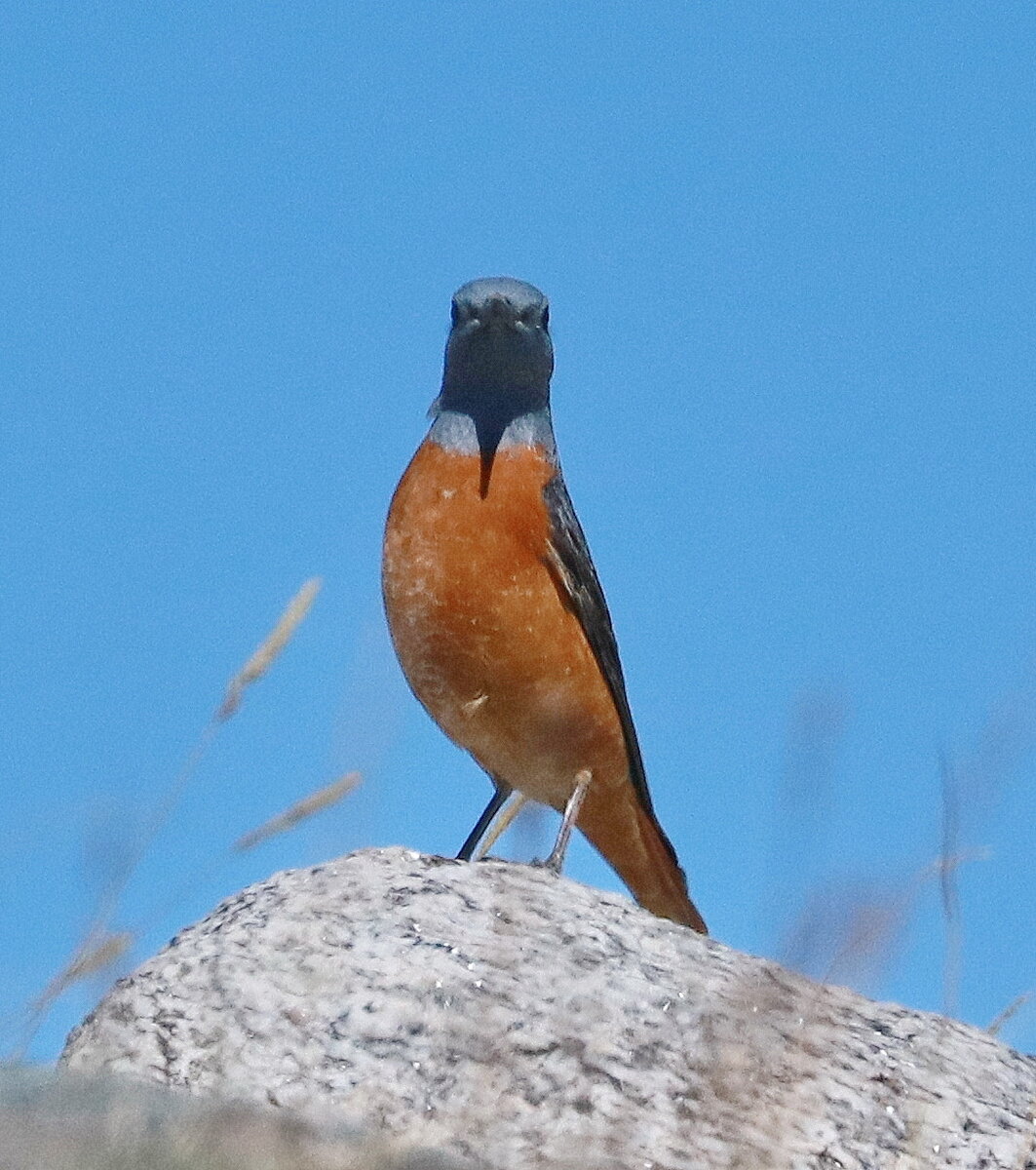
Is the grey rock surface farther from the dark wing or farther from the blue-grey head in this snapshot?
the blue-grey head

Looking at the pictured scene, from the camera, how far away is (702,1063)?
5250mm

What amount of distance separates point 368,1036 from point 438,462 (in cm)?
341

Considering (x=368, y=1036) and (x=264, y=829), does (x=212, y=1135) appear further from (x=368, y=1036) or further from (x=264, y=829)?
(x=368, y=1036)

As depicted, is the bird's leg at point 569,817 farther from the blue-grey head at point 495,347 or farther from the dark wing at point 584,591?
the blue-grey head at point 495,347

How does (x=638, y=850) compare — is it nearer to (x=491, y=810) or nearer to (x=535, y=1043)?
(x=491, y=810)

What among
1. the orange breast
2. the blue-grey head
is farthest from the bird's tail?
the blue-grey head

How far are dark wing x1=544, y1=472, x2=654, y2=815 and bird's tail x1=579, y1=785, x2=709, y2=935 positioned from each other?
158 mm

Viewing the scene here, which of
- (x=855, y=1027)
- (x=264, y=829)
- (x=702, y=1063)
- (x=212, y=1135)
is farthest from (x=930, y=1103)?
(x=212, y=1135)

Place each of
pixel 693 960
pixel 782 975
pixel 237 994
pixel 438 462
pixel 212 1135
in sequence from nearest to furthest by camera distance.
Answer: pixel 212 1135, pixel 782 975, pixel 237 994, pixel 693 960, pixel 438 462

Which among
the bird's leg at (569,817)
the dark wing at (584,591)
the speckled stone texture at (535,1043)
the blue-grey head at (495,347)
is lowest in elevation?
the speckled stone texture at (535,1043)

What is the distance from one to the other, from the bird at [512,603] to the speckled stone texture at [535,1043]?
68.9 inches

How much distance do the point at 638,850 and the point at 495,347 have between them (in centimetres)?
229

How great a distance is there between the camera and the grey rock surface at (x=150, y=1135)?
3.39m

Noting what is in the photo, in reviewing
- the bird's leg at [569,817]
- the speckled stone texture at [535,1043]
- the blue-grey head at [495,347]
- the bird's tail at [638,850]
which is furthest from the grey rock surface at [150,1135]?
the blue-grey head at [495,347]
